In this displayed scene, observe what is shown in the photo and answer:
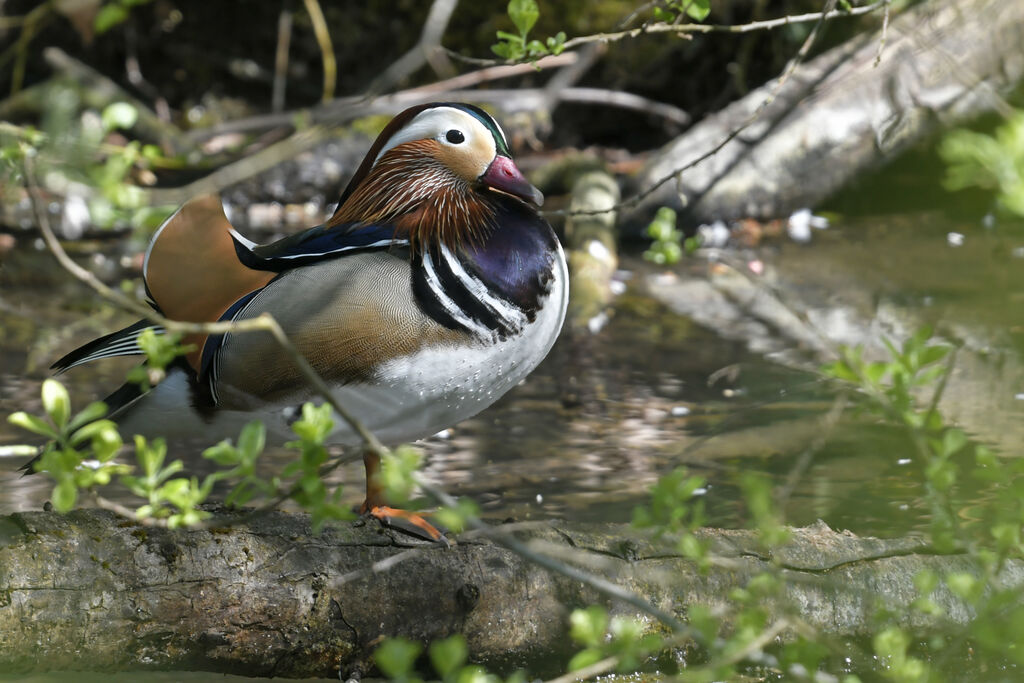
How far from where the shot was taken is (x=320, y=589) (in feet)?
8.23

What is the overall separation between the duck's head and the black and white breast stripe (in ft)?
0.28

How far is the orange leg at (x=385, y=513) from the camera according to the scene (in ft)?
8.94

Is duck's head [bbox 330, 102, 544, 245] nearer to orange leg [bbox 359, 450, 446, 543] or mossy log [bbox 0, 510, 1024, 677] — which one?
orange leg [bbox 359, 450, 446, 543]

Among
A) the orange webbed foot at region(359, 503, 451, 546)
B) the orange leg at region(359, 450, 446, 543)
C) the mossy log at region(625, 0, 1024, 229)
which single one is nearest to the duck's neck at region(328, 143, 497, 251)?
the orange leg at region(359, 450, 446, 543)

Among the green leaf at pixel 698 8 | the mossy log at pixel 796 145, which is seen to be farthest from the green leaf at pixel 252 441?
the mossy log at pixel 796 145

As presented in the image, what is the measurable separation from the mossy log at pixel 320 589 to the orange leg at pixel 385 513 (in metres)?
0.07

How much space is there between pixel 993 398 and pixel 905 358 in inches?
122

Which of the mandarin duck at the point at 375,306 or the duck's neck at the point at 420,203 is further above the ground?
the duck's neck at the point at 420,203

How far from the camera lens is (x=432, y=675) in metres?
2.66

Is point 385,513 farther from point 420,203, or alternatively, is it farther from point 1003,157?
point 1003,157

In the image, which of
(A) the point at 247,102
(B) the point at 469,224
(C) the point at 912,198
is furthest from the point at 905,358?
(A) the point at 247,102

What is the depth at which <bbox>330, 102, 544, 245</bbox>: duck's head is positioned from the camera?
9.21 feet

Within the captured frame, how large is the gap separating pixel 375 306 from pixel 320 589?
2.08 ft

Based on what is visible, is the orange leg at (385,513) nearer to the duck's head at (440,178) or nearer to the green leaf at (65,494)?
the duck's head at (440,178)
